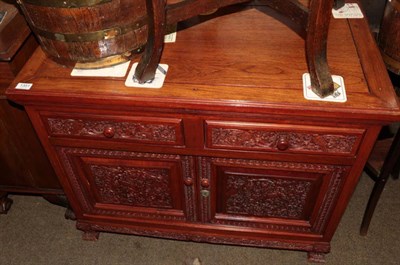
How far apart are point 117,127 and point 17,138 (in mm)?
539

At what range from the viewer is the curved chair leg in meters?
1.46

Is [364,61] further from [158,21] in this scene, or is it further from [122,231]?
[122,231]

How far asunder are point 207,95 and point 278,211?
62cm

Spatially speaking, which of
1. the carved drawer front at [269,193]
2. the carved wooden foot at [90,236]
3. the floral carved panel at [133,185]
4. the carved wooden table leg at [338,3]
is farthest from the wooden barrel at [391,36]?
the carved wooden foot at [90,236]

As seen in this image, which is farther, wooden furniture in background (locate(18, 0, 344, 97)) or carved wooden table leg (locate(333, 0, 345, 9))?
carved wooden table leg (locate(333, 0, 345, 9))

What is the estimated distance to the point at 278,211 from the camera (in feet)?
4.87

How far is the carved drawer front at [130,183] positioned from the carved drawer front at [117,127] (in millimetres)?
96

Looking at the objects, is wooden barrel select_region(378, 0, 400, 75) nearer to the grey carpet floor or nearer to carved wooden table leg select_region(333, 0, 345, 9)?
carved wooden table leg select_region(333, 0, 345, 9)

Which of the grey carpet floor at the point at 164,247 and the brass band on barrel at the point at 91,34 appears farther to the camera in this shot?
the grey carpet floor at the point at 164,247

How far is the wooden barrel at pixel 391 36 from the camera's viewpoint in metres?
1.24

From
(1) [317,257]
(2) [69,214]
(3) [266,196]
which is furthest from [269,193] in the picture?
(2) [69,214]

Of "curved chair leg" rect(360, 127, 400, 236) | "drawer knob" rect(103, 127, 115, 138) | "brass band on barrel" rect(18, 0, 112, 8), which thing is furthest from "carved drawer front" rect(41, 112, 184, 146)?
"curved chair leg" rect(360, 127, 400, 236)

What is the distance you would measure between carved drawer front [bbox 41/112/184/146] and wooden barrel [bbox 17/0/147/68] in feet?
0.56

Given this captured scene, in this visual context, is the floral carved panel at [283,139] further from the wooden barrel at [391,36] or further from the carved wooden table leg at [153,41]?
the wooden barrel at [391,36]
